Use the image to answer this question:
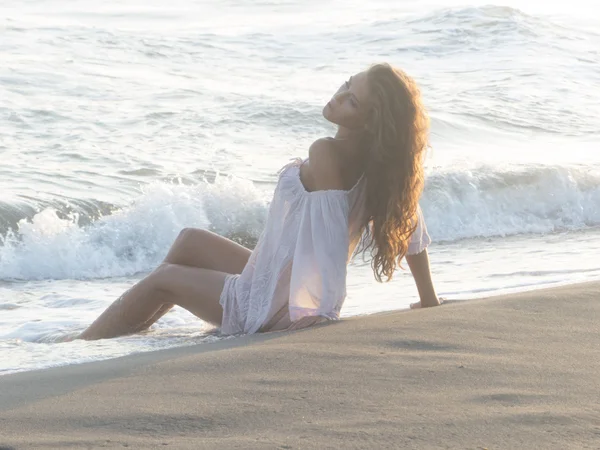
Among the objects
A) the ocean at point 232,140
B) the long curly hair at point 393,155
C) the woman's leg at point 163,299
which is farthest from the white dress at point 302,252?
the ocean at point 232,140

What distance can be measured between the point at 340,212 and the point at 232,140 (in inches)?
256

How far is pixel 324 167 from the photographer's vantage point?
12.9ft

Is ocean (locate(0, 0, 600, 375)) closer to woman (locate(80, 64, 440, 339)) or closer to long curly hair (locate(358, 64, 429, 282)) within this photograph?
woman (locate(80, 64, 440, 339))

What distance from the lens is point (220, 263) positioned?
4559 mm

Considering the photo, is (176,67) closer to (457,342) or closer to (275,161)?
(275,161)

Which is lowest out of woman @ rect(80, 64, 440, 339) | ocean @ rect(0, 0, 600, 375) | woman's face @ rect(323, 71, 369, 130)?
ocean @ rect(0, 0, 600, 375)

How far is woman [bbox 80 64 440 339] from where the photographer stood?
386 cm

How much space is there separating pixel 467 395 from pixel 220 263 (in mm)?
1900

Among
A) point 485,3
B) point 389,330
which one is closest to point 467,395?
point 389,330

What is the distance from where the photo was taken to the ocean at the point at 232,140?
20.8ft

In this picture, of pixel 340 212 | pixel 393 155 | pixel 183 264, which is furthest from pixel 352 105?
pixel 183 264

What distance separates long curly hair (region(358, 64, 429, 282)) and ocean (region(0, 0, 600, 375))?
0.89m

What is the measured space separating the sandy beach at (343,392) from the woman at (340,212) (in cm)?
23

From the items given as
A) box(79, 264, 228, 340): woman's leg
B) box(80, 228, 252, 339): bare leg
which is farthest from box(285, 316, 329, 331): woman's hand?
box(80, 228, 252, 339): bare leg
